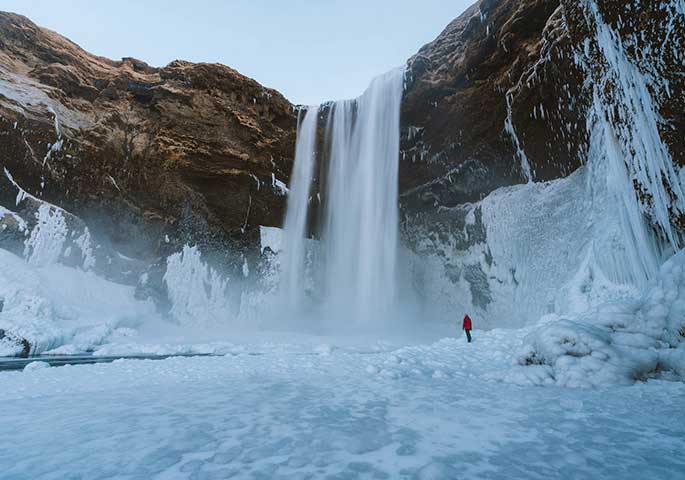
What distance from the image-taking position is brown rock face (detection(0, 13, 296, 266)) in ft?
53.9

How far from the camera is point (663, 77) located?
5.18 metres

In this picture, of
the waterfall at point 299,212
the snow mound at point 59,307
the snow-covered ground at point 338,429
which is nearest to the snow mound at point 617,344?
the snow-covered ground at point 338,429

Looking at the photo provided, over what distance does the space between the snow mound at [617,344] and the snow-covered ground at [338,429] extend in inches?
18.2

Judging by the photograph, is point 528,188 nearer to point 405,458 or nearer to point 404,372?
point 404,372

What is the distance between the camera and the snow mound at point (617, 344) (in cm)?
507

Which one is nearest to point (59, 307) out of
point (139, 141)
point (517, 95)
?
point (139, 141)

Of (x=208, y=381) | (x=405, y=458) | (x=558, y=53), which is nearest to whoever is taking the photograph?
(x=405, y=458)

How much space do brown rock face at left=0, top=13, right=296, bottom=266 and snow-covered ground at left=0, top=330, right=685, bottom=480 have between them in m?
14.6

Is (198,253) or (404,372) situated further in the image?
(198,253)

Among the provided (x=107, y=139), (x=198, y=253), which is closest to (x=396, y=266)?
(x=198, y=253)

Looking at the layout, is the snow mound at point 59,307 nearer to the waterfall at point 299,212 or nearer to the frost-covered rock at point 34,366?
the frost-covered rock at point 34,366

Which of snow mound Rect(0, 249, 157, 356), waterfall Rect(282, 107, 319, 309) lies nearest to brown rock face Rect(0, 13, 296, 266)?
waterfall Rect(282, 107, 319, 309)

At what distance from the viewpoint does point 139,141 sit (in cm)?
1834

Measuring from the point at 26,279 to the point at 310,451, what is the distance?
1761cm
